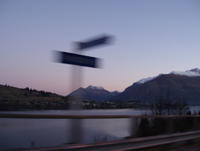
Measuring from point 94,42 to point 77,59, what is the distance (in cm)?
59

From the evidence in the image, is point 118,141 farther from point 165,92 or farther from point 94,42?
point 165,92

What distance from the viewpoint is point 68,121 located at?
18.0ft

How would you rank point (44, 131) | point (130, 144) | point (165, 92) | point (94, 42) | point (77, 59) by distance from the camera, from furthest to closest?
point (165, 92) → point (130, 144) → point (94, 42) → point (77, 59) → point (44, 131)

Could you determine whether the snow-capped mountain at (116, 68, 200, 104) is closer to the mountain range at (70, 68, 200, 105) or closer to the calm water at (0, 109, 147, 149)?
the mountain range at (70, 68, 200, 105)

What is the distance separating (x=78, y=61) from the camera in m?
5.91

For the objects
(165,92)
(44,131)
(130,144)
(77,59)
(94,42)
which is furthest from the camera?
(165,92)

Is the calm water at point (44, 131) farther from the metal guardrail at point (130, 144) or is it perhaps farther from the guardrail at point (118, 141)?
the metal guardrail at point (130, 144)

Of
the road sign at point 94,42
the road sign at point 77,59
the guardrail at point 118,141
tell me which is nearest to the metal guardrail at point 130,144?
the guardrail at point 118,141

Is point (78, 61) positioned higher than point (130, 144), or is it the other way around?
point (78, 61)

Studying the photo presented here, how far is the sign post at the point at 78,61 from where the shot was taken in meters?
5.60

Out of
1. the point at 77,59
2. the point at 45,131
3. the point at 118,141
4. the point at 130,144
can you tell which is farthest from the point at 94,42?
the point at 130,144

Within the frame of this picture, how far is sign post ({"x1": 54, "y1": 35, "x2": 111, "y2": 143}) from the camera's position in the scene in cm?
560

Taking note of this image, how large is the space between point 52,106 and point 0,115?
2517mm

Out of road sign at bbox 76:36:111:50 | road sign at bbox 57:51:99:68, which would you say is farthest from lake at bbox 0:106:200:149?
road sign at bbox 76:36:111:50
